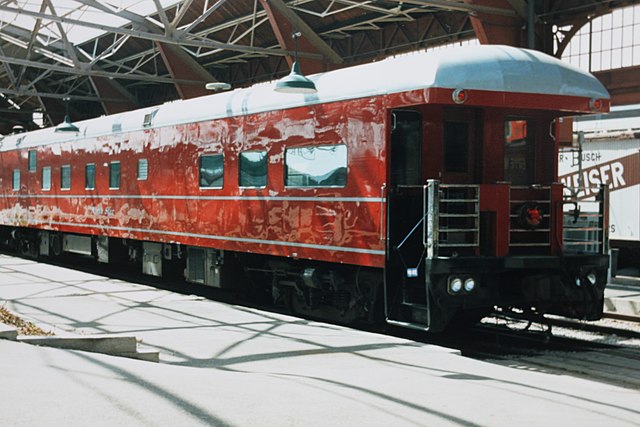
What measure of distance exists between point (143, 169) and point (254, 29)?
11251mm

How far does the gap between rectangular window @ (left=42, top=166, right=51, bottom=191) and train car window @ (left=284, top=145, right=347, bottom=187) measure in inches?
512

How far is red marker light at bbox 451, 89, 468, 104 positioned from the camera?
1041cm

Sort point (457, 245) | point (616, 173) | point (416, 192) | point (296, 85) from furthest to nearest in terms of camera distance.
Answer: point (616, 173) → point (296, 85) → point (416, 192) → point (457, 245)

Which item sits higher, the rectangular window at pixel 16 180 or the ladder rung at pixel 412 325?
the rectangular window at pixel 16 180

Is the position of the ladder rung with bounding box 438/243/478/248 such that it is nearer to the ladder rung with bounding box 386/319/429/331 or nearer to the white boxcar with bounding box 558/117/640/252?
the ladder rung with bounding box 386/319/429/331

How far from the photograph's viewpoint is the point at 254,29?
2788 centimetres

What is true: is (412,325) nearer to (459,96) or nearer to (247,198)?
(459,96)

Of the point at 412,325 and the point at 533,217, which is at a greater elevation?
the point at 533,217

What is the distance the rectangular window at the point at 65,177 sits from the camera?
73.2 feet

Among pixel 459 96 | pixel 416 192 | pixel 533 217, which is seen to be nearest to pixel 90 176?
pixel 416 192

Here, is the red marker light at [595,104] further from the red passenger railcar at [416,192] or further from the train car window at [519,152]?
the train car window at [519,152]

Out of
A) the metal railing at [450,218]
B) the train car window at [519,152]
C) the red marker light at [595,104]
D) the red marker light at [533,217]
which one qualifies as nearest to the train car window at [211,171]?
the metal railing at [450,218]

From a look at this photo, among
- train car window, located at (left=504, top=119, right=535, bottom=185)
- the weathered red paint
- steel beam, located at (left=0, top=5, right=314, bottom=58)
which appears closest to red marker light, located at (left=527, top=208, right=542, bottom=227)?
the weathered red paint

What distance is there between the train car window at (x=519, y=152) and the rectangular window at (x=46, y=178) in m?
16.0
